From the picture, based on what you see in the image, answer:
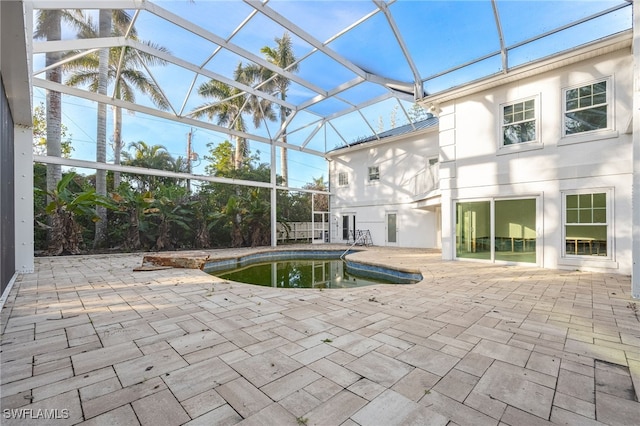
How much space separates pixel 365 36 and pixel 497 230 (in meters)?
6.24

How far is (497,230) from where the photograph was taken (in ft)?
24.2

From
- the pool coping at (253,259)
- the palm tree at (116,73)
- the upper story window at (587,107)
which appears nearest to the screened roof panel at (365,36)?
the upper story window at (587,107)

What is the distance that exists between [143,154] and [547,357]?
1902 cm

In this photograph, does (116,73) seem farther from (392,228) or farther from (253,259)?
(392,228)

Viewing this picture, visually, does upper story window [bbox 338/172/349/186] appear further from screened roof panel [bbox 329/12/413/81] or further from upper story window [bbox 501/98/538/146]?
upper story window [bbox 501/98/538/146]

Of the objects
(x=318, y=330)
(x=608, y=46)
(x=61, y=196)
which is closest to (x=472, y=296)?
(x=318, y=330)

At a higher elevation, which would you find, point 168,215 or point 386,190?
point 386,190

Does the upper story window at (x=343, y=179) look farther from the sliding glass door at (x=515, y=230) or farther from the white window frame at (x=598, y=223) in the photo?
the white window frame at (x=598, y=223)

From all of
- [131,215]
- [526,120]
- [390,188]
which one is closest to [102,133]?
[131,215]

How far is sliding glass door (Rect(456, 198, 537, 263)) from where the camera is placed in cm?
→ 694

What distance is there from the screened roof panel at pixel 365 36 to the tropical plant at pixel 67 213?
3122mm

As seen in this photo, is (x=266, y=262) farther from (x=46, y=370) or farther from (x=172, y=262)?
(x=46, y=370)

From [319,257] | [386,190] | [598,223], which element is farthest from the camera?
[386,190]

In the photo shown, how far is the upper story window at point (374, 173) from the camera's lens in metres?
14.0
